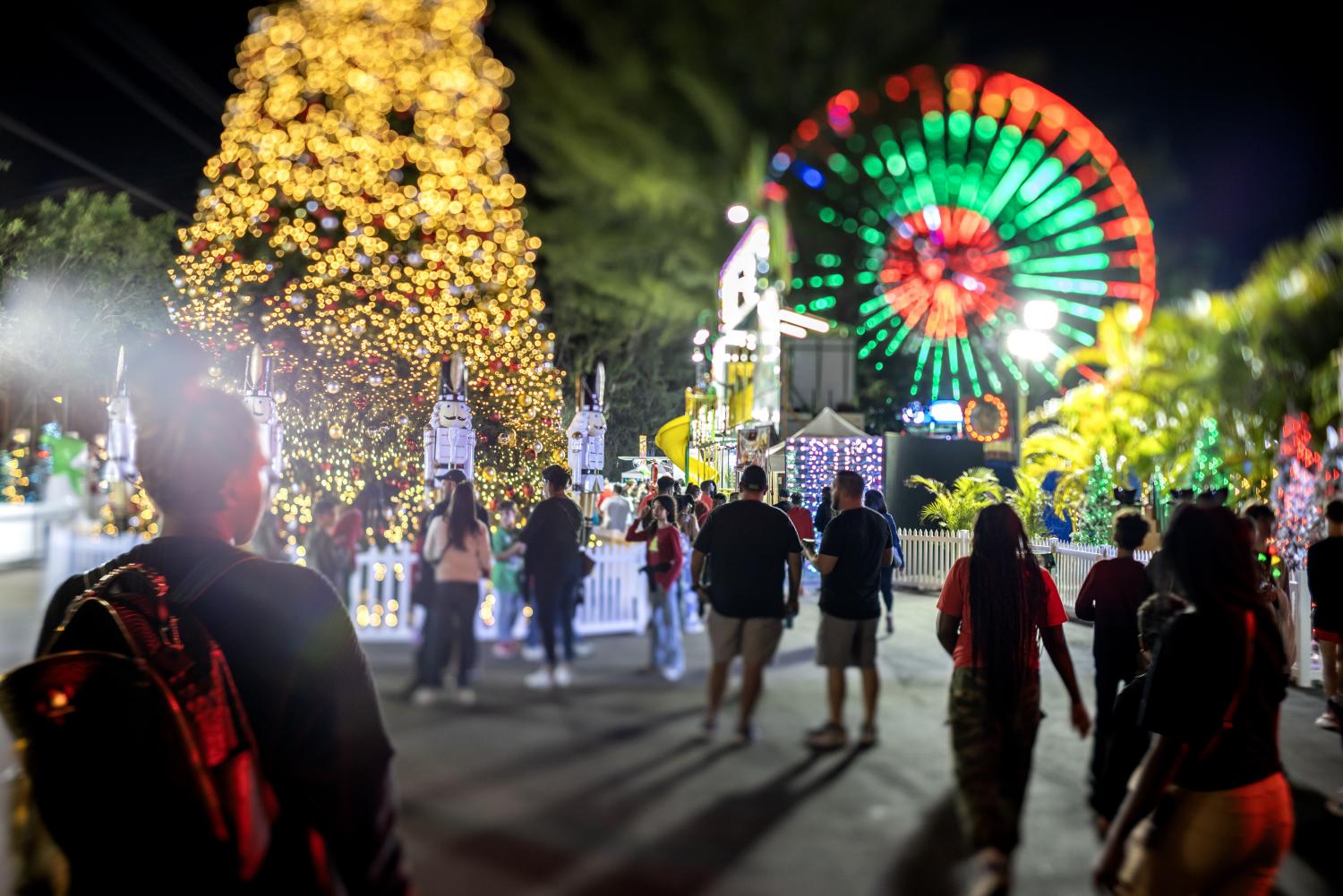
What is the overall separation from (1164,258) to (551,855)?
4.20 metres

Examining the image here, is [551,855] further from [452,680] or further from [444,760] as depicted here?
[452,680]

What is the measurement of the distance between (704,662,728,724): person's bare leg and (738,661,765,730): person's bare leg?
106 millimetres

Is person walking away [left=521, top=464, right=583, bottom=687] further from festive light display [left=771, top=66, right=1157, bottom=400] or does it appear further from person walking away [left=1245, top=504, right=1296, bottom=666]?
festive light display [left=771, top=66, right=1157, bottom=400]

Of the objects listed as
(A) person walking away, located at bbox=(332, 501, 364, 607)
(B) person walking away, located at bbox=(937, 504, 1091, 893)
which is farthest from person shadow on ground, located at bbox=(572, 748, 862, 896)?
(A) person walking away, located at bbox=(332, 501, 364, 607)

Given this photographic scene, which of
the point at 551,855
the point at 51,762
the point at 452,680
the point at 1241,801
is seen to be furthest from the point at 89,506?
the point at 1241,801

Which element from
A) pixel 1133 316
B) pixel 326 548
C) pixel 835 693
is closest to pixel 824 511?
pixel 835 693

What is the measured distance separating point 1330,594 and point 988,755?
3.72 meters

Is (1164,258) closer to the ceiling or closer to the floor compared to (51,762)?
closer to the ceiling

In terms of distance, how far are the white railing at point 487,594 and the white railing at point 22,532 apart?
11.0ft

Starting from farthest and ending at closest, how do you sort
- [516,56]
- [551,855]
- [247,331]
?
[247,331], [516,56], [551,855]

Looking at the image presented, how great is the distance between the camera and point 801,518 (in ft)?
24.7

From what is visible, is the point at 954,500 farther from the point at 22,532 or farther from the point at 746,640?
the point at 22,532

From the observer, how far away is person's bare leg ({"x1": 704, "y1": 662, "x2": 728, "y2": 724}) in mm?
4805

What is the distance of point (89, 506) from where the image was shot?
7.77 m
